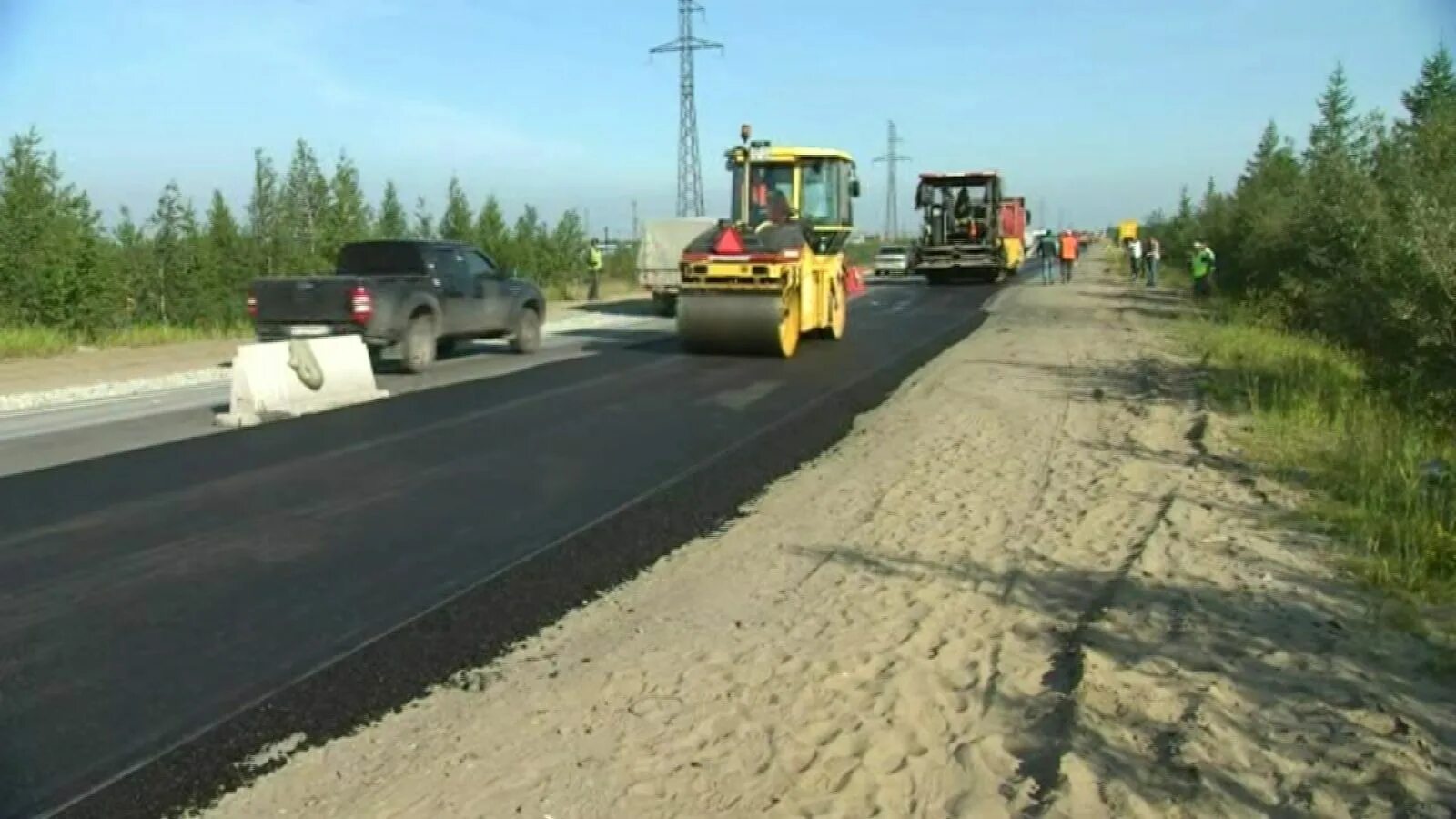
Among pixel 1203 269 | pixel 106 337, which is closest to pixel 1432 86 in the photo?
pixel 1203 269

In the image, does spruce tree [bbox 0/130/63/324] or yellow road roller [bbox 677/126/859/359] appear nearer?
yellow road roller [bbox 677/126/859/359]

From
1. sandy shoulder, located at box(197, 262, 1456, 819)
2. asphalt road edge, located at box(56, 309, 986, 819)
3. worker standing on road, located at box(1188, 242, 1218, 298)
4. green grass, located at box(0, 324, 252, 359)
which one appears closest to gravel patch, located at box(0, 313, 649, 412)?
green grass, located at box(0, 324, 252, 359)

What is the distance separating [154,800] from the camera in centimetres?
432

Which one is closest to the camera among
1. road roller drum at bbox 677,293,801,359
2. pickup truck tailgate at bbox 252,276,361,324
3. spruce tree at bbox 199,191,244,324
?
pickup truck tailgate at bbox 252,276,361,324

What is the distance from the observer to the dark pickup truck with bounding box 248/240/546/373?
17156mm

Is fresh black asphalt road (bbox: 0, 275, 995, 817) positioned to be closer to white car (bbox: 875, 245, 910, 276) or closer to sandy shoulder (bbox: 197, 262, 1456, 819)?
sandy shoulder (bbox: 197, 262, 1456, 819)

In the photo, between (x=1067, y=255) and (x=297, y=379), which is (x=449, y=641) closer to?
(x=297, y=379)

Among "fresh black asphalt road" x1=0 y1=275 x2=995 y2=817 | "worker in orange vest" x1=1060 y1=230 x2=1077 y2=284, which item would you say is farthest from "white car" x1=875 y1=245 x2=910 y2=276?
"fresh black asphalt road" x1=0 y1=275 x2=995 y2=817

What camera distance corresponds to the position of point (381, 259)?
19359mm

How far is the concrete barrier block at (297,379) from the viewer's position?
45.5 feet

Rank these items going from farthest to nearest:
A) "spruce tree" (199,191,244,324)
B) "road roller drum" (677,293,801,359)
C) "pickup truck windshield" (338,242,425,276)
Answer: "spruce tree" (199,191,244,324)
"pickup truck windshield" (338,242,425,276)
"road roller drum" (677,293,801,359)

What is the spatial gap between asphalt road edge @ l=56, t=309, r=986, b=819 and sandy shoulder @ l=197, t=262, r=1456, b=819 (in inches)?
6.8

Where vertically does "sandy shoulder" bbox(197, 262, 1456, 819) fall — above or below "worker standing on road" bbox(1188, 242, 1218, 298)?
below

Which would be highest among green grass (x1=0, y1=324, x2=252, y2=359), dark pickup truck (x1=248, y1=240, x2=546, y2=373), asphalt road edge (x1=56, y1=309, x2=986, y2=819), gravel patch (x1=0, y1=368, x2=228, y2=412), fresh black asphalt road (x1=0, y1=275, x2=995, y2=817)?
dark pickup truck (x1=248, y1=240, x2=546, y2=373)
